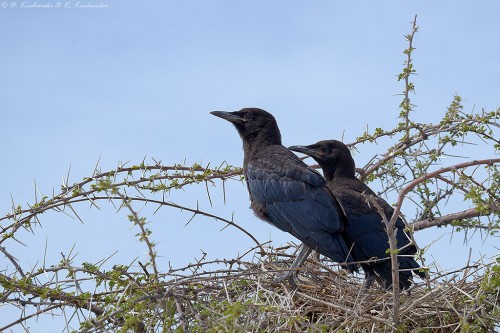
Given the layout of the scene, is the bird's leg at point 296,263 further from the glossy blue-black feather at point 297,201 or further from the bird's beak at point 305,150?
the bird's beak at point 305,150

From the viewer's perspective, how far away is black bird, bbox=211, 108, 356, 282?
700cm

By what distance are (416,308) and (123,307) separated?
7.01ft

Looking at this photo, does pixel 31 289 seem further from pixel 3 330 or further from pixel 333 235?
pixel 333 235

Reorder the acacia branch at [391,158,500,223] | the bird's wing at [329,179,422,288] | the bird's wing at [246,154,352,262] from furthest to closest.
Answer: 1. the bird's wing at [329,179,422,288]
2. the bird's wing at [246,154,352,262]
3. the acacia branch at [391,158,500,223]

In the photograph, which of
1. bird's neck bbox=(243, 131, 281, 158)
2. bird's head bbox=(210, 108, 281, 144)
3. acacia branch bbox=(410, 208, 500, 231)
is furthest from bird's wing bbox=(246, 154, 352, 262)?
acacia branch bbox=(410, 208, 500, 231)

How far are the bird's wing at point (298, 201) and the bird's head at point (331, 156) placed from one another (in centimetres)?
50

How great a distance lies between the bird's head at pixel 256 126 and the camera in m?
8.22

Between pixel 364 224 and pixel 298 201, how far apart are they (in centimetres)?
62

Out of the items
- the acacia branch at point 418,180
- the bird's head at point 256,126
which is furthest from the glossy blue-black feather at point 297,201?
the acacia branch at point 418,180

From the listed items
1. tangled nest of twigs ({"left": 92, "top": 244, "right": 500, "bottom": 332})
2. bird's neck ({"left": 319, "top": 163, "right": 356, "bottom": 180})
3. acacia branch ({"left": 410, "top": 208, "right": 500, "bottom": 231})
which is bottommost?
tangled nest of twigs ({"left": 92, "top": 244, "right": 500, "bottom": 332})

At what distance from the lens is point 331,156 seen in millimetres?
8148

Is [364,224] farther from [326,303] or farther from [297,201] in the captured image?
[326,303]

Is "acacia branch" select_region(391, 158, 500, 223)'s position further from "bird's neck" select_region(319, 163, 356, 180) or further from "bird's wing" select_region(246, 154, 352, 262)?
"bird's neck" select_region(319, 163, 356, 180)

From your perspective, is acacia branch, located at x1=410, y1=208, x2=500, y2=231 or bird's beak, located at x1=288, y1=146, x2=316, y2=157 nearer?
acacia branch, located at x1=410, y1=208, x2=500, y2=231
